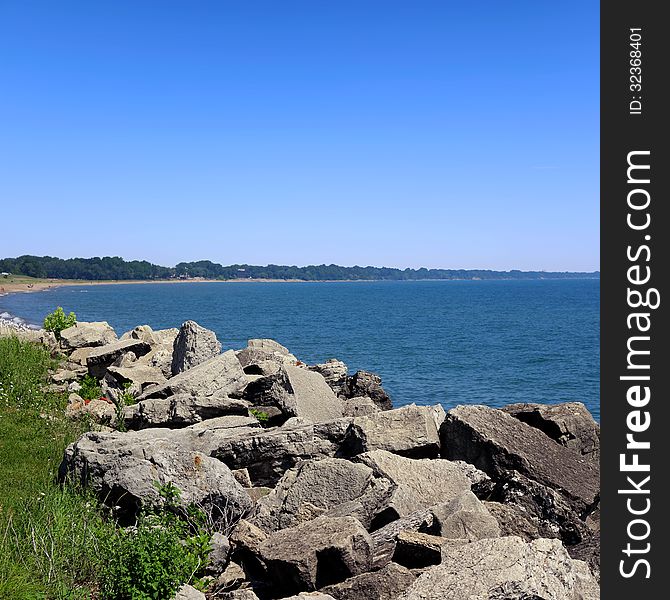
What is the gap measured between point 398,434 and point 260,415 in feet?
10.00

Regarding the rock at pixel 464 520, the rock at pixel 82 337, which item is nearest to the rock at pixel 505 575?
the rock at pixel 464 520

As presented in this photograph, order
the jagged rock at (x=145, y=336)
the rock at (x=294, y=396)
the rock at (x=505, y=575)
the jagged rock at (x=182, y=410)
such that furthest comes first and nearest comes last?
the jagged rock at (x=145, y=336)
the rock at (x=294, y=396)
the jagged rock at (x=182, y=410)
the rock at (x=505, y=575)

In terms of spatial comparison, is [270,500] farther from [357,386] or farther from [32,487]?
[357,386]

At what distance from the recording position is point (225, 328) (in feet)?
228

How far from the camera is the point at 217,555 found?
24.4 ft

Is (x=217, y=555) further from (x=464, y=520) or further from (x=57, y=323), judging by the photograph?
(x=57, y=323)

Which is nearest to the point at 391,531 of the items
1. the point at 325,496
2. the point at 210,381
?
the point at 325,496

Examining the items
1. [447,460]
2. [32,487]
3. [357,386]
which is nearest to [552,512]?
[447,460]

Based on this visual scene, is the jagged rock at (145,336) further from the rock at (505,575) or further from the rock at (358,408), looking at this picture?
the rock at (505,575)

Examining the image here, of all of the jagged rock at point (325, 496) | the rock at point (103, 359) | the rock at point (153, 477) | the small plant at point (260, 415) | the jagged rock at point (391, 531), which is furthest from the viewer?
the rock at point (103, 359)

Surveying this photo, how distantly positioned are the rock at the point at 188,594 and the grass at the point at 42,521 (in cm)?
85

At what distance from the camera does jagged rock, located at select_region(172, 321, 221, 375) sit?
15414 millimetres

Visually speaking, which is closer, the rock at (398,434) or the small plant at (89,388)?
the rock at (398,434)

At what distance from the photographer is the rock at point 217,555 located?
7402mm
